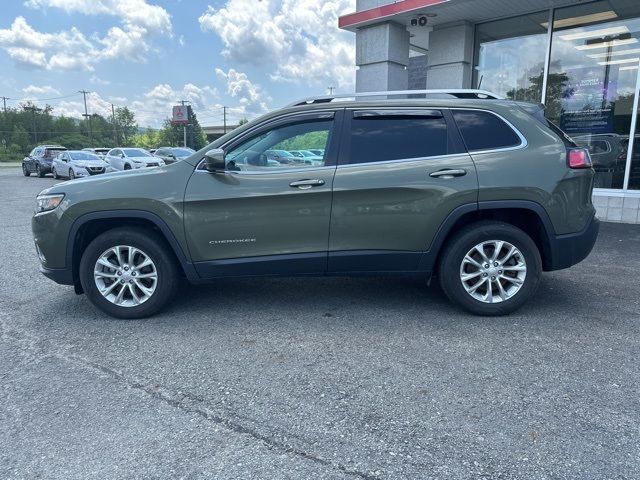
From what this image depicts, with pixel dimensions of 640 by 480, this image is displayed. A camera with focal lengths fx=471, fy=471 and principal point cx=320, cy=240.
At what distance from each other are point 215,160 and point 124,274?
4.29 feet

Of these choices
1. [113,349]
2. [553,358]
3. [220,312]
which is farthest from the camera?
[220,312]

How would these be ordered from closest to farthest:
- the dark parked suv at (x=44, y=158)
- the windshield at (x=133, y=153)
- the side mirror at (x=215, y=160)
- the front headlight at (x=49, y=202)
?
the side mirror at (x=215, y=160) → the front headlight at (x=49, y=202) → the windshield at (x=133, y=153) → the dark parked suv at (x=44, y=158)

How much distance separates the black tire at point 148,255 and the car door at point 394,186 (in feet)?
4.78

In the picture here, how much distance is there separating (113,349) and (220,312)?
3.31ft

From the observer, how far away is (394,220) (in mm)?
4023

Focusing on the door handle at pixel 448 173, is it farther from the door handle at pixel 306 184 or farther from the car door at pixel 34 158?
the car door at pixel 34 158

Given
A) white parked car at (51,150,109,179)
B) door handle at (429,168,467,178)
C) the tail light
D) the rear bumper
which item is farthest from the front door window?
white parked car at (51,150,109,179)

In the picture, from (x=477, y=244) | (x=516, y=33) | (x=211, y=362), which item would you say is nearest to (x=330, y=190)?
(x=477, y=244)

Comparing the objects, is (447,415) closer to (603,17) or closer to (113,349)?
(113,349)

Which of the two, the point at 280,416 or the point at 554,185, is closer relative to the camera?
the point at 280,416

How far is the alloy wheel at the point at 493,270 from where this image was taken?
406 centimetres

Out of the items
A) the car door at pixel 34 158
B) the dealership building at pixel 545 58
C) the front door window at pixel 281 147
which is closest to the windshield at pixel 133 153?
the car door at pixel 34 158

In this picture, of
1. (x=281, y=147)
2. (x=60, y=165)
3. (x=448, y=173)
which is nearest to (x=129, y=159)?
(x=60, y=165)

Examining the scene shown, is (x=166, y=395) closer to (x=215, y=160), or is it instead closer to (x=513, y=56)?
(x=215, y=160)
